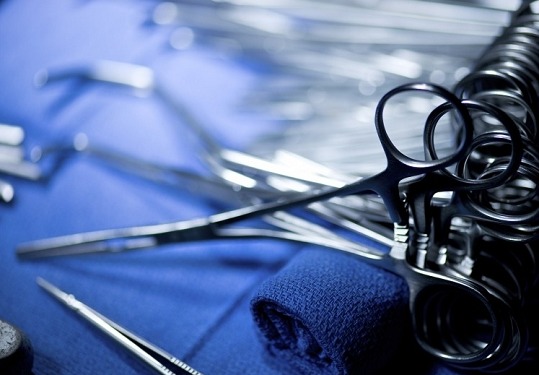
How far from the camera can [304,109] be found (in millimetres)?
880

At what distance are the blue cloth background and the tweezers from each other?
0.05 feet

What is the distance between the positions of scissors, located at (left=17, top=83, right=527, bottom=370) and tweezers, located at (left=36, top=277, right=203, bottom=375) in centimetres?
10

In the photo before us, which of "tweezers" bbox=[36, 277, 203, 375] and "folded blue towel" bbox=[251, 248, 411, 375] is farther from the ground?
"folded blue towel" bbox=[251, 248, 411, 375]

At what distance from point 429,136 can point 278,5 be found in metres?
0.60

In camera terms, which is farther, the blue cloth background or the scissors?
the blue cloth background

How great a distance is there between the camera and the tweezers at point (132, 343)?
0.56m

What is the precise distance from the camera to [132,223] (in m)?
0.77

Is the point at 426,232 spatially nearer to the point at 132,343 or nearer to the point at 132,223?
the point at 132,343

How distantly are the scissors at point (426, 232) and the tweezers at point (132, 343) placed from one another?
96 millimetres

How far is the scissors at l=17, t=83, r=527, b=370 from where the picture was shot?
46 centimetres

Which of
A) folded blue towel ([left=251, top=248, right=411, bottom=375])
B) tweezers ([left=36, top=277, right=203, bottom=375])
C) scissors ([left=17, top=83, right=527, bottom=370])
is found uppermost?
scissors ([left=17, top=83, right=527, bottom=370])

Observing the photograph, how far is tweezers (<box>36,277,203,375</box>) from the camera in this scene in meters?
0.56

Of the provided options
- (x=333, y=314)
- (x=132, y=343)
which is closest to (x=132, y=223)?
(x=132, y=343)

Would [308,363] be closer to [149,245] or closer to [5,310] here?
[149,245]
